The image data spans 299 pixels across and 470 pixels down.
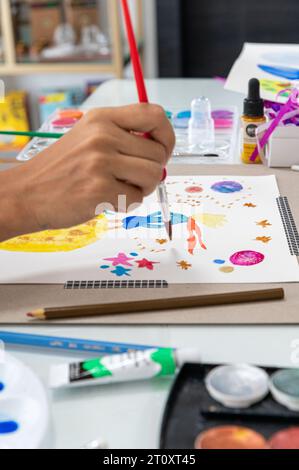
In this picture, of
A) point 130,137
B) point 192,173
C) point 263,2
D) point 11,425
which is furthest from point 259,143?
point 263,2

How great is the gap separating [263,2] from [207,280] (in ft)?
7.61

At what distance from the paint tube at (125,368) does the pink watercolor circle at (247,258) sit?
7.7 inches

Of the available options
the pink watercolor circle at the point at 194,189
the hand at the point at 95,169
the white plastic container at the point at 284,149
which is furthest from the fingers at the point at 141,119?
the white plastic container at the point at 284,149

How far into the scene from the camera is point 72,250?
0.77m

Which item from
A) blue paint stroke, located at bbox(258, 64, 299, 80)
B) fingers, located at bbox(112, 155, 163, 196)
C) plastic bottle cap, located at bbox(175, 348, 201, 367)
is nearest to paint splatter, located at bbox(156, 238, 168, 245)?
fingers, located at bbox(112, 155, 163, 196)

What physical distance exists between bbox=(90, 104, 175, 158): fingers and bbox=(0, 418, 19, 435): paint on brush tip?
12.6 inches

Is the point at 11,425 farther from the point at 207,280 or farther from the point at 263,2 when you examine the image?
the point at 263,2

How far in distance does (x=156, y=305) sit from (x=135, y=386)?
11 centimetres

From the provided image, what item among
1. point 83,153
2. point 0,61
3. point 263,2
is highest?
point 83,153

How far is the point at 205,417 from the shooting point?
1.60 ft

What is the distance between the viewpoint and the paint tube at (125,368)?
533 millimetres

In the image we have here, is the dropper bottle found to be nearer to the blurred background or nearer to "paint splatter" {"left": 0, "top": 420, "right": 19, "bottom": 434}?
"paint splatter" {"left": 0, "top": 420, "right": 19, "bottom": 434}

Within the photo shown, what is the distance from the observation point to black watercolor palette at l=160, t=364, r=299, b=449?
47 centimetres

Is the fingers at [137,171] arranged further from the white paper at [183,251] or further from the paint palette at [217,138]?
the paint palette at [217,138]
